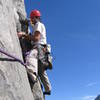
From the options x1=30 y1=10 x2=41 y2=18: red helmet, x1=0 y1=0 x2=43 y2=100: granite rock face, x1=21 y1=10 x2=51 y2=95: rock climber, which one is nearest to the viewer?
x1=0 y1=0 x2=43 y2=100: granite rock face

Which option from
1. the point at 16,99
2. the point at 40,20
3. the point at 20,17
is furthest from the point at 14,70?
the point at 20,17

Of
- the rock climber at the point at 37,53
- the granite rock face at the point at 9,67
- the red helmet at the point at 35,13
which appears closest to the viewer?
the granite rock face at the point at 9,67

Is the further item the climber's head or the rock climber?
the climber's head

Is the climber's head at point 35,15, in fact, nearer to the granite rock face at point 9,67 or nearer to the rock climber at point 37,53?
the rock climber at point 37,53

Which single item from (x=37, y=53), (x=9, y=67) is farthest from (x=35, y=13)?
(x=9, y=67)

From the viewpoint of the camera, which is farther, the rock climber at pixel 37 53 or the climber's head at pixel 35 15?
the climber's head at pixel 35 15

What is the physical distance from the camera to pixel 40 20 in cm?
1284

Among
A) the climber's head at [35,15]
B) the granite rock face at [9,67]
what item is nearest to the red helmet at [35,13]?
the climber's head at [35,15]

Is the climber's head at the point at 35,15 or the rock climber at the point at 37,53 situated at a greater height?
the climber's head at the point at 35,15

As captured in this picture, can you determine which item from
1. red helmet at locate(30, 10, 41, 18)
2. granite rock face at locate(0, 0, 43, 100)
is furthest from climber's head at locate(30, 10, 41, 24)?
granite rock face at locate(0, 0, 43, 100)

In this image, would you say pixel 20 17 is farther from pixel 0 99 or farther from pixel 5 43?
pixel 0 99

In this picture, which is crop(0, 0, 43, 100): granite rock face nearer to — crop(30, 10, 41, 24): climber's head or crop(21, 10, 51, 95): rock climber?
crop(21, 10, 51, 95): rock climber

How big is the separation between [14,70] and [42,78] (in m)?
3.87

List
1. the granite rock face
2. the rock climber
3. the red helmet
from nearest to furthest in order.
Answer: the granite rock face < the rock climber < the red helmet
